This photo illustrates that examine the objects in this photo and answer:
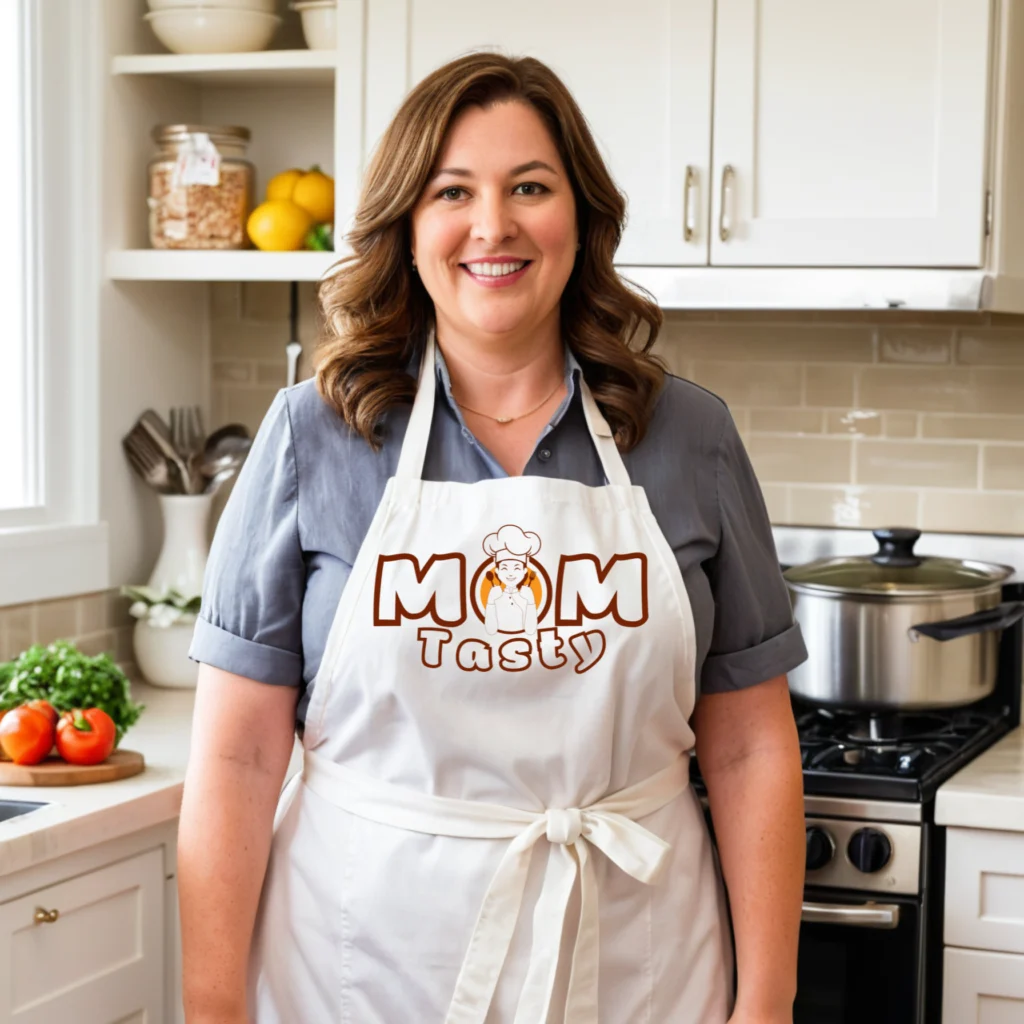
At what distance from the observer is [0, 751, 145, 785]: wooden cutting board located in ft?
6.42

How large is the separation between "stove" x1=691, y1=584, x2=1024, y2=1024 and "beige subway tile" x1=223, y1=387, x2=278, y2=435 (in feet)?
4.48

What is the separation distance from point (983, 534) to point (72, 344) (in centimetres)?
163

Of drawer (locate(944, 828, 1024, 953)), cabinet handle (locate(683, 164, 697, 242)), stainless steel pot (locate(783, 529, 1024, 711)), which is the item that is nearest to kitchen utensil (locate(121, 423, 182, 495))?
cabinet handle (locate(683, 164, 697, 242))

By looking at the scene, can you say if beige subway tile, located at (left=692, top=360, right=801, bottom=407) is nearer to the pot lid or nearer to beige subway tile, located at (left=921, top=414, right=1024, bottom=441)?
beige subway tile, located at (left=921, top=414, right=1024, bottom=441)

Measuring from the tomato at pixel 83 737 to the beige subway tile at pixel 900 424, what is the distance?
1450 mm

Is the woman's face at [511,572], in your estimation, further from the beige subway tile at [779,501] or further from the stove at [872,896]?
the beige subway tile at [779,501]

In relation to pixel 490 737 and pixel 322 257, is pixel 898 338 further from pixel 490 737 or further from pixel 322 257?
pixel 490 737

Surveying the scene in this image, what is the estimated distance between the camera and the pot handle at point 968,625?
7.51ft

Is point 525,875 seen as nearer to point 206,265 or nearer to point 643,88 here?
point 643,88

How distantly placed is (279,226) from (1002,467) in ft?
4.36

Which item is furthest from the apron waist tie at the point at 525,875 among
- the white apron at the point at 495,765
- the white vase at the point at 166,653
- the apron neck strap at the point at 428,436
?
the white vase at the point at 166,653

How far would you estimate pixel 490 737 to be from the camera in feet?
4.82

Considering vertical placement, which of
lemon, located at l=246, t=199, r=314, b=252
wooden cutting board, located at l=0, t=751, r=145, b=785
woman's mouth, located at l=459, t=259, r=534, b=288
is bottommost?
wooden cutting board, located at l=0, t=751, r=145, b=785

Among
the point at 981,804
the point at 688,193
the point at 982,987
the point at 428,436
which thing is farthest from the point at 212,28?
the point at 982,987
